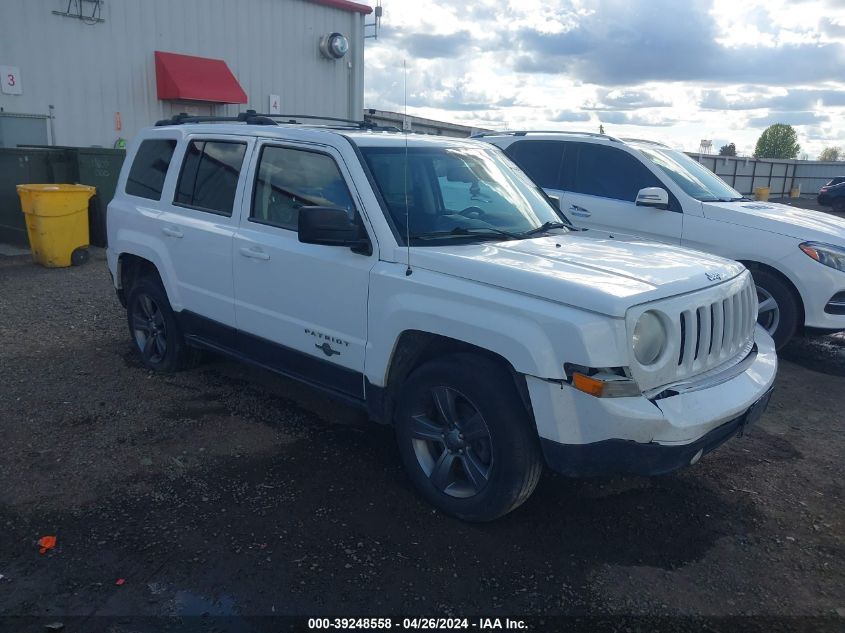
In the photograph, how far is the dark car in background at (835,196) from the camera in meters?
27.2

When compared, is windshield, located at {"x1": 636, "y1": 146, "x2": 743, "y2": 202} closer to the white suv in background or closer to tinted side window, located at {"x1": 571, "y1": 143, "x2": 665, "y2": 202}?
the white suv in background

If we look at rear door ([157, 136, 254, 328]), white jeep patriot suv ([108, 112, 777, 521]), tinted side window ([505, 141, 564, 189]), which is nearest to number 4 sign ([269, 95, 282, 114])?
tinted side window ([505, 141, 564, 189])

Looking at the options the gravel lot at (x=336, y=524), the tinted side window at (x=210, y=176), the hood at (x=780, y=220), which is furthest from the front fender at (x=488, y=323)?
the hood at (x=780, y=220)

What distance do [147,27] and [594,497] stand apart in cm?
1647

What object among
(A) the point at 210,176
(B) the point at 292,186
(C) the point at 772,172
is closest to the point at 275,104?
(A) the point at 210,176

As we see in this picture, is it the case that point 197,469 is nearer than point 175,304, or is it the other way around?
point 197,469

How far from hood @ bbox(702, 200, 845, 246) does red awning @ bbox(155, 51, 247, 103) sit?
13.7 meters

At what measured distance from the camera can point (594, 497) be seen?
156 inches

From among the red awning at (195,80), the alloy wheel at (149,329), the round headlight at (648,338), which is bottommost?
the alloy wheel at (149,329)

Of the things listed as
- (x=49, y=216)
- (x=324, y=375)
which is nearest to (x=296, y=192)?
(x=324, y=375)

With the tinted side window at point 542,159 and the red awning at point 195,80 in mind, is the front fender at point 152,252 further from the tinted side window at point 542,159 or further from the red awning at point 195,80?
the red awning at point 195,80

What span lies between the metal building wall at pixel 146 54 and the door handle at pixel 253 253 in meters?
12.5

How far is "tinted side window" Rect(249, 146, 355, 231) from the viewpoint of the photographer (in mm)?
4176

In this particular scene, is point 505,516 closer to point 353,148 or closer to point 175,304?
point 353,148
